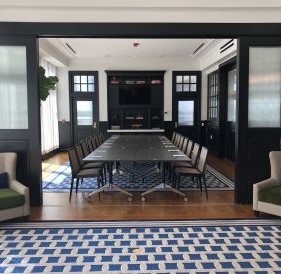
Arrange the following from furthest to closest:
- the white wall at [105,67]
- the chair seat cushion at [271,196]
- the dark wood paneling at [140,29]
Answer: the white wall at [105,67] < the dark wood paneling at [140,29] < the chair seat cushion at [271,196]

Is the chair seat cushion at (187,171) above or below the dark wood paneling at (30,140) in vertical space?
below

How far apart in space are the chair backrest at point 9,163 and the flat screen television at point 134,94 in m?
6.81

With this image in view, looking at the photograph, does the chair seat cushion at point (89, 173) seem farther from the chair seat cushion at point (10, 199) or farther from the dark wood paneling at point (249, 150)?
the dark wood paneling at point (249, 150)

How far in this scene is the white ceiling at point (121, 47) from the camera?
833 cm

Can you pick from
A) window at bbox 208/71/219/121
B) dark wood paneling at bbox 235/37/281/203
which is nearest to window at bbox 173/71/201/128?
window at bbox 208/71/219/121

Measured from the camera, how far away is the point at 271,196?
4328mm

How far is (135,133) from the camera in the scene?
10.9m

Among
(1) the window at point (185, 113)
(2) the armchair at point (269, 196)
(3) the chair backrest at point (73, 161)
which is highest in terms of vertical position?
(1) the window at point (185, 113)

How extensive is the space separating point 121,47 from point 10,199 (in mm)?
6156

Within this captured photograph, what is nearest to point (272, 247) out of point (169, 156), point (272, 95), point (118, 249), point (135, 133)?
point (118, 249)

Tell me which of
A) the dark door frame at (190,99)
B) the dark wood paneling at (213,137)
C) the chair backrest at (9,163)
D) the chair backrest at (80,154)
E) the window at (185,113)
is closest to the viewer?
the chair backrest at (9,163)

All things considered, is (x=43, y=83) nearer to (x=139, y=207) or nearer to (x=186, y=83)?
(x=139, y=207)

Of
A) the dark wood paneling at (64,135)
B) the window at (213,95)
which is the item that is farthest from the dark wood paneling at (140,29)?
the dark wood paneling at (64,135)

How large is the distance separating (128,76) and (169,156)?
6.41 m
